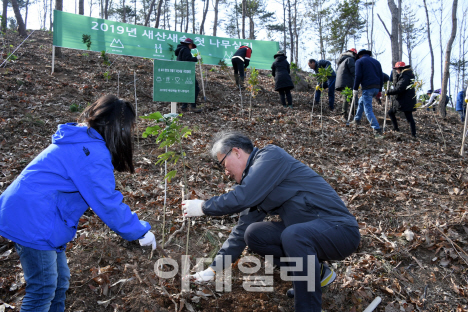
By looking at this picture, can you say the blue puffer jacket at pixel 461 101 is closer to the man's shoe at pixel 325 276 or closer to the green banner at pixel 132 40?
the green banner at pixel 132 40

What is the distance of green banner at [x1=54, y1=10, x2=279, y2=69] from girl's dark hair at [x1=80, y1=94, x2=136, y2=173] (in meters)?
8.37

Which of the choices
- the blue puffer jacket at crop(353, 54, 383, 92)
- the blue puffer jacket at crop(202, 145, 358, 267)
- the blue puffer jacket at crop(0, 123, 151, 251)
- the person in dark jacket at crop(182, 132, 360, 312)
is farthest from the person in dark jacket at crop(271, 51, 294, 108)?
the blue puffer jacket at crop(0, 123, 151, 251)

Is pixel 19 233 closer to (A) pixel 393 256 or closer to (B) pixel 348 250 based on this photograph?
(B) pixel 348 250

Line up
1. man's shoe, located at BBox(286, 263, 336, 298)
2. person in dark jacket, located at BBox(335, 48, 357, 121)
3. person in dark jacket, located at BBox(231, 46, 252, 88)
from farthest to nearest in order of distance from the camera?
1. person in dark jacket, located at BBox(231, 46, 252, 88)
2. person in dark jacket, located at BBox(335, 48, 357, 121)
3. man's shoe, located at BBox(286, 263, 336, 298)

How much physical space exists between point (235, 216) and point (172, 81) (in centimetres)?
242

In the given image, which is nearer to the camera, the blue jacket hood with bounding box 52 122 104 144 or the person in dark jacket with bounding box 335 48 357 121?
the blue jacket hood with bounding box 52 122 104 144

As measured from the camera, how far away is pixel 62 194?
1.86m

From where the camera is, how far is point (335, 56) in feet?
77.3

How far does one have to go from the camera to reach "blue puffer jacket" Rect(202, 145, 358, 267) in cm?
226

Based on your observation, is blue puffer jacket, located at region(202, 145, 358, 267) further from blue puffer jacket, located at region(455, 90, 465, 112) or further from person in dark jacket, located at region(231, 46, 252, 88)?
blue puffer jacket, located at region(455, 90, 465, 112)

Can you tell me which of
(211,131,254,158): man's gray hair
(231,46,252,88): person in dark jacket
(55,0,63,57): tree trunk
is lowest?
(211,131,254,158): man's gray hair

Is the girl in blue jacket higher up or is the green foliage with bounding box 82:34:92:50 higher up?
the green foliage with bounding box 82:34:92:50

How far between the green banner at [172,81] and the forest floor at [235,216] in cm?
110

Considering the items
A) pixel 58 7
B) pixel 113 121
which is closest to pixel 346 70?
pixel 113 121
